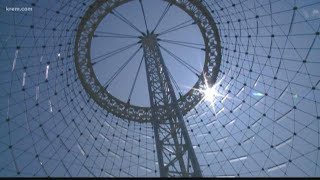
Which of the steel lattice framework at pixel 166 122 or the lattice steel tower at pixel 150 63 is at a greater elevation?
the lattice steel tower at pixel 150 63

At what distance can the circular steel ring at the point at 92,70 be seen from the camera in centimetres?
3127

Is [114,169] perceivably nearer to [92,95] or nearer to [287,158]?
[92,95]

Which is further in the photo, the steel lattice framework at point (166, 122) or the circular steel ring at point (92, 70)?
the circular steel ring at point (92, 70)

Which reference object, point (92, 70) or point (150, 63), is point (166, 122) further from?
point (92, 70)

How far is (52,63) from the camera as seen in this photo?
2969 cm

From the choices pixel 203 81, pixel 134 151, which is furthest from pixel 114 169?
pixel 203 81

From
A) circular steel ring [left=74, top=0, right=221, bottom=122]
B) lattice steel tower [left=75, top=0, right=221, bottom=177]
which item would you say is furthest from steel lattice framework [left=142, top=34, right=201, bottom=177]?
circular steel ring [left=74, top=0, right=221, bottom=122]

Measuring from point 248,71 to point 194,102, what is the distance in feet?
20.3

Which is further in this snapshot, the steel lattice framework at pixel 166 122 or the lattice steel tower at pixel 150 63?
the lattice steel tower at pixel 150 63

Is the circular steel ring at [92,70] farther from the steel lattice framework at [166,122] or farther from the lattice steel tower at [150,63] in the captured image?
the steel lattice framework at [166,122]

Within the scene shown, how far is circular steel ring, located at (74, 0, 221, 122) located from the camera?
31266mm

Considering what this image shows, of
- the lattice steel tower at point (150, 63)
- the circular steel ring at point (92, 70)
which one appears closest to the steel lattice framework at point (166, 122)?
the lattice steel tower at point (150, 63)

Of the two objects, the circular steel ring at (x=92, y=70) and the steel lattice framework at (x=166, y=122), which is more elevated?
the circular steel ring at (x=92, y=70)

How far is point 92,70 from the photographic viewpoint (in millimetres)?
32625
